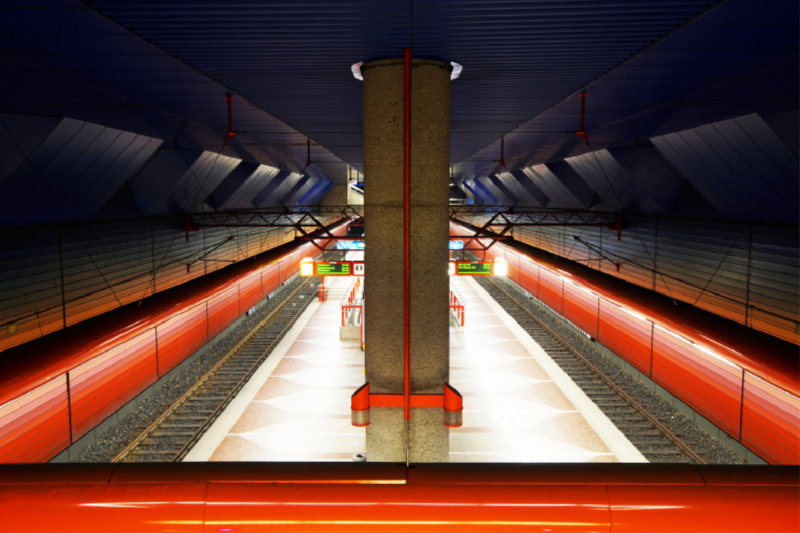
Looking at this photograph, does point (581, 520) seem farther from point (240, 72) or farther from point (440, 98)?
point (240, 72)

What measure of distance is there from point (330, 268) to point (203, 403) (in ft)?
16.2

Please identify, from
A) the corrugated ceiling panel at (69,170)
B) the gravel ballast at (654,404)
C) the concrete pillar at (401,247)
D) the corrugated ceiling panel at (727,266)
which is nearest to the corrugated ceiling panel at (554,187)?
the corrugated ceiling panel at (727,266)

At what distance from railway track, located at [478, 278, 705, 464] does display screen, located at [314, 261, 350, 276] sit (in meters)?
7.00

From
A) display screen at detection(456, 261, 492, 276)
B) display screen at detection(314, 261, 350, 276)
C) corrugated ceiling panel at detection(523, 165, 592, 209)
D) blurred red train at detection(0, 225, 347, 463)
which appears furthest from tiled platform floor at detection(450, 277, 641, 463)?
corrugated ceiling panel at detection(523, 165, 592, 209)

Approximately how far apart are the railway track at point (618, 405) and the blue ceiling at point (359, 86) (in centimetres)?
545

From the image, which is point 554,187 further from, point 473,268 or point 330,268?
point 330,268

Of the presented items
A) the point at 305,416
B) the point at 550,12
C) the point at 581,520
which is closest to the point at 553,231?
the point at 305,416

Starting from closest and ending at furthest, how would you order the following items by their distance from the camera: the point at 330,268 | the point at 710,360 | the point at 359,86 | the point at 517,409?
the point at 359,86
the point at 710,360
the point at 517,409
the point at 330,268

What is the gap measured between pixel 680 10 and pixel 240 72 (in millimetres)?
4830

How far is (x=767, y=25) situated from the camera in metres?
4.32

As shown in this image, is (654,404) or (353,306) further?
(353,306)

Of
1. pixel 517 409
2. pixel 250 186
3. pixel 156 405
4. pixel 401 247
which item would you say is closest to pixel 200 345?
pixel 156 405

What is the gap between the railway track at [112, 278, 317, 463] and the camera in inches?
358

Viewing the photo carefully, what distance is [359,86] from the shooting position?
6684mm
